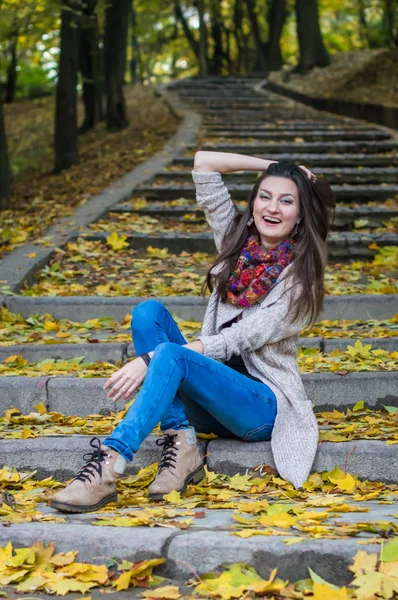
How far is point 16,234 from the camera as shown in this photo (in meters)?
8.18

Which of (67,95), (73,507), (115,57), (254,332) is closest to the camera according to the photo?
(73,507)

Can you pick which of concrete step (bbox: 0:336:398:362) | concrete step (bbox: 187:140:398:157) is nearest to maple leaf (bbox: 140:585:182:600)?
concrete step (bbox: 0:336:398:362)

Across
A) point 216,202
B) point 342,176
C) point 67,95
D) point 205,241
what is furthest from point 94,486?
point 67,95

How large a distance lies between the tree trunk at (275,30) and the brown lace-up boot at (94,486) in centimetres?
2459

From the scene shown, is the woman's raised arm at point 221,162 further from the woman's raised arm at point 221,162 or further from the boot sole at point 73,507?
the boot sole at point 73,507

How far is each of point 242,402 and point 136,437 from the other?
53 cm

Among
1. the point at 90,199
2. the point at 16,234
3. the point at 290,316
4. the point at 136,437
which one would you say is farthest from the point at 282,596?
the point at 90,199

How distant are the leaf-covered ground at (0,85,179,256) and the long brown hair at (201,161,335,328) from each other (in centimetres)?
389

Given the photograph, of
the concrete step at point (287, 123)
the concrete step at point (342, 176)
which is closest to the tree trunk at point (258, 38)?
the concrete step at point (287, 123)

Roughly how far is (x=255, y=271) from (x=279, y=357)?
0.38 metres

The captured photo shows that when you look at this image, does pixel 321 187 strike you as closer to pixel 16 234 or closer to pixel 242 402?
pixel 242 402

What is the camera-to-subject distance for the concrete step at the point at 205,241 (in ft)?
24.9

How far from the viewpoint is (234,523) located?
9.23 ft

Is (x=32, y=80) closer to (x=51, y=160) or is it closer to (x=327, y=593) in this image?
(x=51, y=160)
